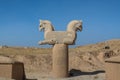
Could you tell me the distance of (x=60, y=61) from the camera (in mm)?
22281

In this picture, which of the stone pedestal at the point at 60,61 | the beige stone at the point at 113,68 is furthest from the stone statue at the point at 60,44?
the beige stone at the point at 113,68

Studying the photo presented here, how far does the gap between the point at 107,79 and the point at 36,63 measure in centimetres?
1745

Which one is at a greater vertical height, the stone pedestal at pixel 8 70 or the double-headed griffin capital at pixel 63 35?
the double-headed griffin capital at pixel 63 35

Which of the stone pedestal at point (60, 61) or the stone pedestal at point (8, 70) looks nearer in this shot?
the stone pedestal at point (8, 70)

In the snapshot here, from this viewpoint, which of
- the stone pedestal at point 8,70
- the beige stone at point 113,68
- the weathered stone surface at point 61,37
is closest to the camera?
the beige stone at point 113,68

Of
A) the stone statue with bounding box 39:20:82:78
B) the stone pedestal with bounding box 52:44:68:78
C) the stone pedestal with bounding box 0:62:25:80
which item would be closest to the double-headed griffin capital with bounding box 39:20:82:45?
the stone statue with bounding box 39:20:82:78

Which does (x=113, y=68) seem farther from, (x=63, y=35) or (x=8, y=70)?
(x=63, y=35)

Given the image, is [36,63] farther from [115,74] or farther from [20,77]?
[115,74]

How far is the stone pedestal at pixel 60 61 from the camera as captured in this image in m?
22.2

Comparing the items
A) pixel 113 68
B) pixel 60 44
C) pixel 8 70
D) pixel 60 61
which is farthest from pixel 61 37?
pixel 113 68

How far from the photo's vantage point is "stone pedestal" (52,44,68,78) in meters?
22.2

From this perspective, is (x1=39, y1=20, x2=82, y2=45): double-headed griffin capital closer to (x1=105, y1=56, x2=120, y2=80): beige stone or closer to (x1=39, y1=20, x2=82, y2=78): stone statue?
(x1=39, y1=20, x2=82, y2=78): stone statue

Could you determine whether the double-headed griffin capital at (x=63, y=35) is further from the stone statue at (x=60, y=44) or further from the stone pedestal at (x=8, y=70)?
the stone pedestal at (x=8, y=70)

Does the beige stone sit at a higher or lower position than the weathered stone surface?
lower
